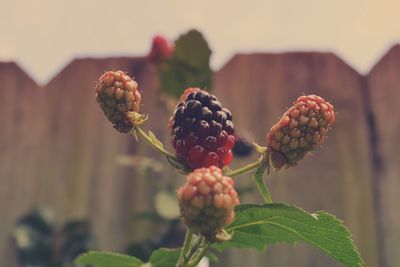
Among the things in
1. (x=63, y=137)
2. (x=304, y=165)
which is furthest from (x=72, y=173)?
(x=304, y=165)

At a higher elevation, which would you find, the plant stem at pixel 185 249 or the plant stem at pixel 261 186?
the plant stem at pixel 261 186

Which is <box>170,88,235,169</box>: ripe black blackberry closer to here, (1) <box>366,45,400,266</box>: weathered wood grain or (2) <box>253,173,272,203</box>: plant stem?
(2) <box>253,173,272,203</box>: plant stem

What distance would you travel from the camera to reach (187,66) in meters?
2.68

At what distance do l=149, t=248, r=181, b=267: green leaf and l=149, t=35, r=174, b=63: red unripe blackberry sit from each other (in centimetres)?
168

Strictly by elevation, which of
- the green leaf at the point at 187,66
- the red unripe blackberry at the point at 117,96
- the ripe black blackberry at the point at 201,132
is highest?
the green leaf at the point at 187,66

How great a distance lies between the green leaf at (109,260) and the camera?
1.44 metres

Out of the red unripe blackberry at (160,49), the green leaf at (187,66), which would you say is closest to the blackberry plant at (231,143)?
the green leaf at (187,66)

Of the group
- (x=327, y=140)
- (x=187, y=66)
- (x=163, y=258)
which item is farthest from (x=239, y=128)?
→ (x=163, y=258)

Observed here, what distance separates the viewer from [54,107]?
349 centimetres

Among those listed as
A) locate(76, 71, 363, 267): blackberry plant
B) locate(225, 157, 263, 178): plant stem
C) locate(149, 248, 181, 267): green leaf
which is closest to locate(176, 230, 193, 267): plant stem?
locate(76, 71, 363, 267): blackberry plant

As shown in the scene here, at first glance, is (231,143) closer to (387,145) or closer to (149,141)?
(149,141)

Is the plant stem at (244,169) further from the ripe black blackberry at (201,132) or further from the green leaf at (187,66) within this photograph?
the green leaf at (187,66)

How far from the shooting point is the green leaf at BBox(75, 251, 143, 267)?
1438 millimetres

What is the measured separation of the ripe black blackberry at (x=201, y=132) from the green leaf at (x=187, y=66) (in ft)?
3.83
